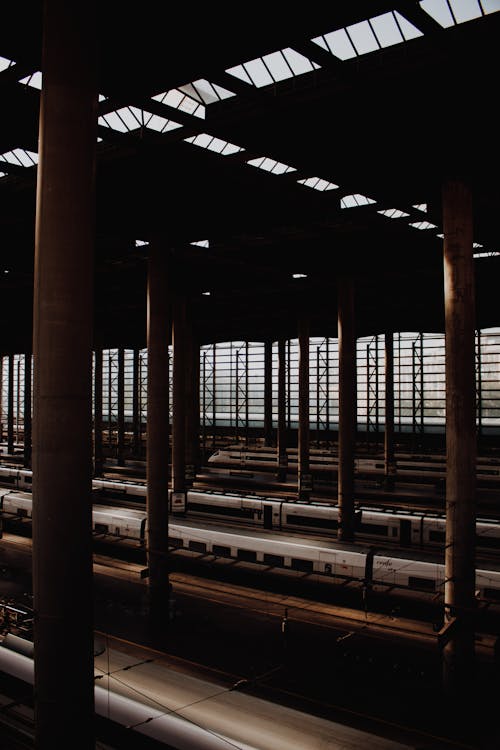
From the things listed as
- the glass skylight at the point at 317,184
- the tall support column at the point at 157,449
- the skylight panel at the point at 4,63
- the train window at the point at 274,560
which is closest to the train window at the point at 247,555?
the train window at the point at 274,560

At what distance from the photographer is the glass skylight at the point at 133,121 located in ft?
49.8

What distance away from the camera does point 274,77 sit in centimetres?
1324

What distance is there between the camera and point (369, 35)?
11.9 meters

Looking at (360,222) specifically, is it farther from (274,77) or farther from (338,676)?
(338,676)

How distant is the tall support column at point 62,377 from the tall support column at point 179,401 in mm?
21259

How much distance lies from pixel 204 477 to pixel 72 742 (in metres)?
34.6

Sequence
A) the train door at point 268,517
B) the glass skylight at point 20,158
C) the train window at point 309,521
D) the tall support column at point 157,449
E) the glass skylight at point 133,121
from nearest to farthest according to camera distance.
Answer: the glass skylight at point 133,121, the glass skylight at point 20,158, the tall support column at point 157,449, the train window at point 309,521, the train door at point 268,517

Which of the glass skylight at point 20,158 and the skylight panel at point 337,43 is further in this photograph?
the glass skylight at point 20,158

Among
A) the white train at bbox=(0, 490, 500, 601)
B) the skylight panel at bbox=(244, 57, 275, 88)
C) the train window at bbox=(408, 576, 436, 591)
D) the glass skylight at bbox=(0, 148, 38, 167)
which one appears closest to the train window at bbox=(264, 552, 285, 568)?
the white train at bbox=(0, 490, 500, 601)

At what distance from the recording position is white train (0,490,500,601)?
1936 cm

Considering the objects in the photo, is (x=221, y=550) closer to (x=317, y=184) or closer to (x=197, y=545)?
(x=197, y=545)

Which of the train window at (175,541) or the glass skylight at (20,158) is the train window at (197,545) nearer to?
the train window at (175,541)

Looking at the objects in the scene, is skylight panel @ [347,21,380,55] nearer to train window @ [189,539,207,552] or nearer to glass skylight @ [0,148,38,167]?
glass skylight @ [0,148,38,167]

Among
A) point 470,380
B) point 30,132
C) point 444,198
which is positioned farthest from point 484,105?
point 30,132
